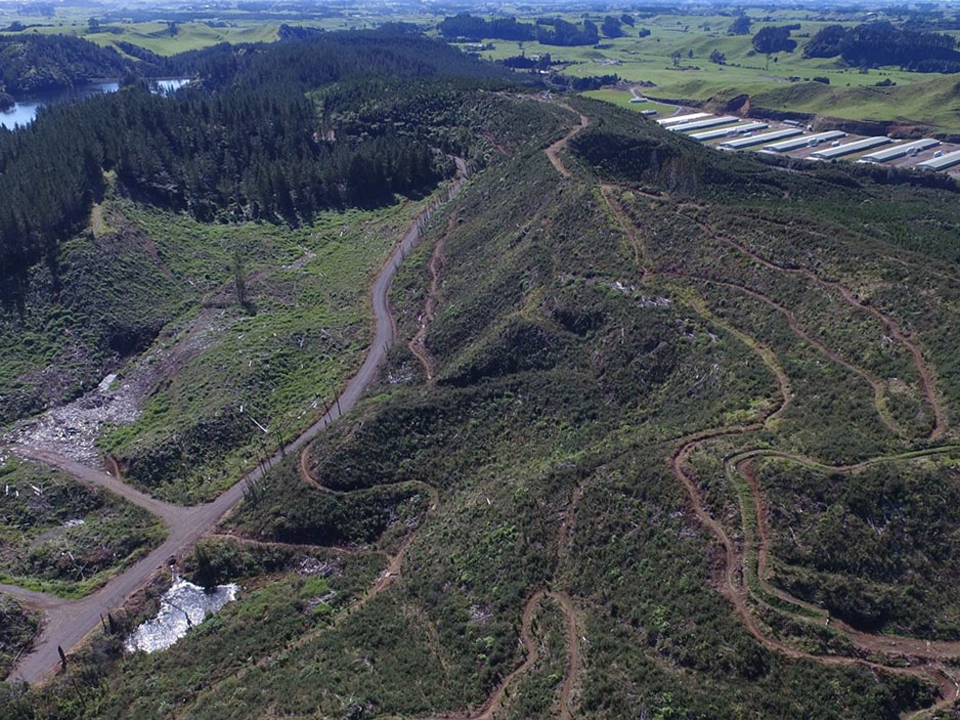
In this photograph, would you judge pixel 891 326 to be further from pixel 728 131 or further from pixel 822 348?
pixel 728 131

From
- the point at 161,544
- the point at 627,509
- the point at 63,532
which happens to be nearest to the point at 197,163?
the point at 63,532

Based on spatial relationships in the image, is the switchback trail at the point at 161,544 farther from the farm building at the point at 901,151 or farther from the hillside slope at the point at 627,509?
the farm building at the point at 901,151

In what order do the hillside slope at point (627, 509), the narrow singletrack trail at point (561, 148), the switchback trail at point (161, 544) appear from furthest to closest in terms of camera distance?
the narrow singletrack trail at point (561, 148) → the switchback trail at point (161, 544) → the hillside slope at point (627, 509)

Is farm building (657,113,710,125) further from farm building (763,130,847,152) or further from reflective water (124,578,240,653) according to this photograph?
reflective water (124,578,240,653)

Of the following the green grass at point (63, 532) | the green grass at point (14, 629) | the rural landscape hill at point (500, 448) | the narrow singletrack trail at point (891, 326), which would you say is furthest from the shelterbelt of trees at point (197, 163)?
the narrow singletrack trail at point (891, 326)

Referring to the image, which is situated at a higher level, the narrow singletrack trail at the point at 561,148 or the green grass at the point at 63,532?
the narrow singletrack trail at the point at 561,148

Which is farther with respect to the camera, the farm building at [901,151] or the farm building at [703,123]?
the farm building at [703,123]
